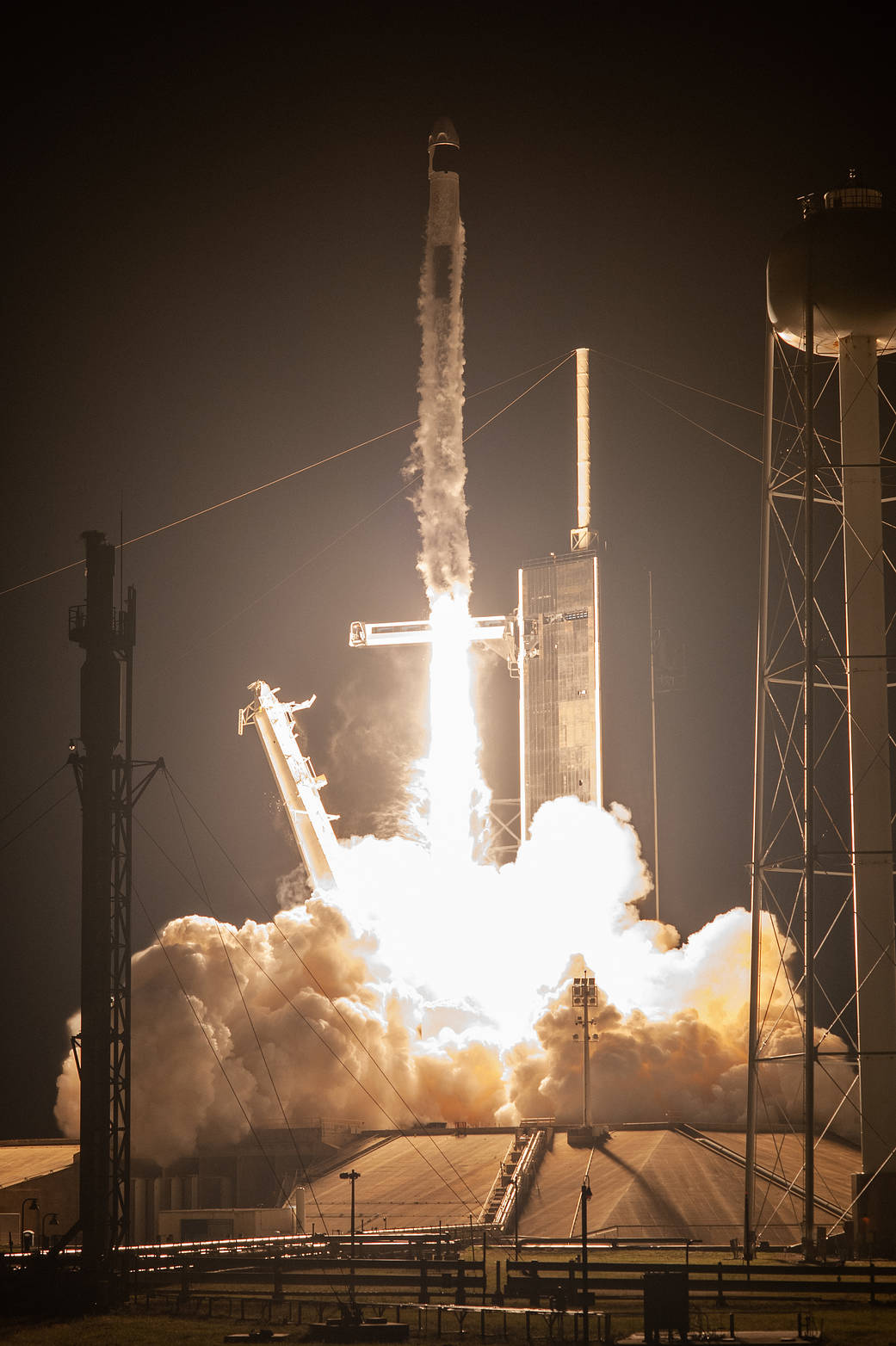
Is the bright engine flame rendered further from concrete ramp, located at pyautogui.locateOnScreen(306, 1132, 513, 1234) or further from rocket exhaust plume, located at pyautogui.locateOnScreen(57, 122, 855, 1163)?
concrete ramp, located at pyautogui.locateOnScreen(306, 1132, 513, 1234)

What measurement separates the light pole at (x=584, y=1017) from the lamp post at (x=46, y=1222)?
17.8 m

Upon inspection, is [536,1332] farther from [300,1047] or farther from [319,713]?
[319,713]

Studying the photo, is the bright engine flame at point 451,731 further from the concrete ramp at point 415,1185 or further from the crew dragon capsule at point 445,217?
the concrete ramp at point 415,1185

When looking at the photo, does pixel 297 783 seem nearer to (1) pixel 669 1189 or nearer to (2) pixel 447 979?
(2) pixel 447 979

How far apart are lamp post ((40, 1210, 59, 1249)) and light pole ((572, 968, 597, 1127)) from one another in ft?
58.2

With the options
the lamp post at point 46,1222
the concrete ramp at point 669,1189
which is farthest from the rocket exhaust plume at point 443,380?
the lamp post at point 46,1222

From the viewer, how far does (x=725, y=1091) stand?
70.1 metres

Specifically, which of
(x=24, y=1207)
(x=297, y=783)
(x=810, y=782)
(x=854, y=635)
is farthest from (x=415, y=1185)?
(x=854, y=635)

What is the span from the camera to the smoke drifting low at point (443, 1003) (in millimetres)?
69812

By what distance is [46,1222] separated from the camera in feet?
210

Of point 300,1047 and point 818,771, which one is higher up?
point 818,771

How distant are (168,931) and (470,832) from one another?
14613mm

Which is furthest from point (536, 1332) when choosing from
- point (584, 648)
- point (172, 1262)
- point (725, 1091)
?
point (584, 648)

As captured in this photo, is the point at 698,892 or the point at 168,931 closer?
the point at 168,931
